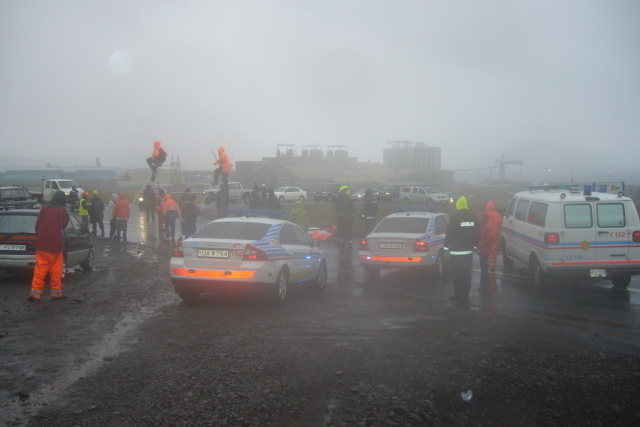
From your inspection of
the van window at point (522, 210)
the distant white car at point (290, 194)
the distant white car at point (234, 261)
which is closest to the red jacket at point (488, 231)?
the van window at point (522, 210)

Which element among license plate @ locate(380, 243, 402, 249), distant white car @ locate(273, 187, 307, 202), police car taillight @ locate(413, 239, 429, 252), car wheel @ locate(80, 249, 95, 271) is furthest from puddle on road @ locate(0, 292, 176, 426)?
distant white car @ locate(273, 187, 307, 202)

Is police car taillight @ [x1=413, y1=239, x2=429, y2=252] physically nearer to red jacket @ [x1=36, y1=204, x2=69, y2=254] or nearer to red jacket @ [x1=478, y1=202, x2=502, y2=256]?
red jacket @ [x1=478, y1=202, x2=502, y2=256]

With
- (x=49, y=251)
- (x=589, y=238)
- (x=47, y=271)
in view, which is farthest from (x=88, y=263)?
(x=589, y=238)

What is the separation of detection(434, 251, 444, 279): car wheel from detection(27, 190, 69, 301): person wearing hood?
7.56 m

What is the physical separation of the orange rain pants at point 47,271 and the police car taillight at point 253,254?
3264 mm

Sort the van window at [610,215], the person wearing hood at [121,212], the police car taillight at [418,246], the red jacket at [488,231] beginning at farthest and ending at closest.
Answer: the person wearing hood at [121,212] → the police car taillight at [418,246] → the red jacket at [488,231] → the van window at [610,215]

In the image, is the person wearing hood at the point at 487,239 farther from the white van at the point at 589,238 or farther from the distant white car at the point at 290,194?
the distant white car at the point at 290,194

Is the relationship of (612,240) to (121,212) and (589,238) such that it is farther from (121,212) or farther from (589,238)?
(121,212)

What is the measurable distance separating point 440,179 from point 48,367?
243 feet

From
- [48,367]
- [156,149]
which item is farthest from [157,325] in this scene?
[156,149]

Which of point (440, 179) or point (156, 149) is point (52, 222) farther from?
point (440, 179)

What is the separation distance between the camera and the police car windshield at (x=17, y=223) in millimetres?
11078

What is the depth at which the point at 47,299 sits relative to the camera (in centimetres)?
929

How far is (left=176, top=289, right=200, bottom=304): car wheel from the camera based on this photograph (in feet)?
29.0
